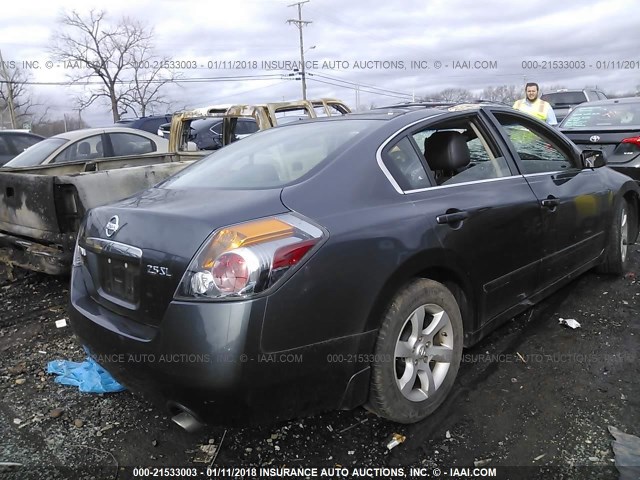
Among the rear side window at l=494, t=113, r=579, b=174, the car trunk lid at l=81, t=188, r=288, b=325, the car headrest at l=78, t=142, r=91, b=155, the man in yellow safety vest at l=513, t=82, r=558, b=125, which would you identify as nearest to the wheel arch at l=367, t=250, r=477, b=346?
the car trunk lid at l=81, t=188, r=288, b=325

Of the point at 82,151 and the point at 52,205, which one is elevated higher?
the point at 82,151

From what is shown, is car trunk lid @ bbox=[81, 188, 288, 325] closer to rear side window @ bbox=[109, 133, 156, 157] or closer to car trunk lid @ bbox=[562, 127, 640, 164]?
car trunk lid @ bbox=[562, 127, 640, 164]

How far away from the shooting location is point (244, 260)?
6.42 ft

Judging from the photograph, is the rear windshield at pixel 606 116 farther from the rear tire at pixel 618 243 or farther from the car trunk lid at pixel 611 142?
the rear tire at pixel 618 243

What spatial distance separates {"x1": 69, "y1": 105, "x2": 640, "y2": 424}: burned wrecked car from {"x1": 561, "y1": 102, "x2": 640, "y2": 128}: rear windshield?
4.76m

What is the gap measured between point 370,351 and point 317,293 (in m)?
0.44

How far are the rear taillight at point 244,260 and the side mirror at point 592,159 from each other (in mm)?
2950

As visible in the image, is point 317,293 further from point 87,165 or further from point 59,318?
point 87,165

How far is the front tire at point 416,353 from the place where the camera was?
237 centimetres

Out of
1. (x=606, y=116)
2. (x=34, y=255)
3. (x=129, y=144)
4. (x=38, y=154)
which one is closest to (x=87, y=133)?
(x=129, y=144)

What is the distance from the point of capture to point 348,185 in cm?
237

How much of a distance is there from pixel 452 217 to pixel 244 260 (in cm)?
122

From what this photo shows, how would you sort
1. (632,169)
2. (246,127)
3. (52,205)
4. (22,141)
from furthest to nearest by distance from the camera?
1. (22,141)
2. (246,127)
3. (632,169)
4. (52,205)

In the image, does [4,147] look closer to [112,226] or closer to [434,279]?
[112,226]
